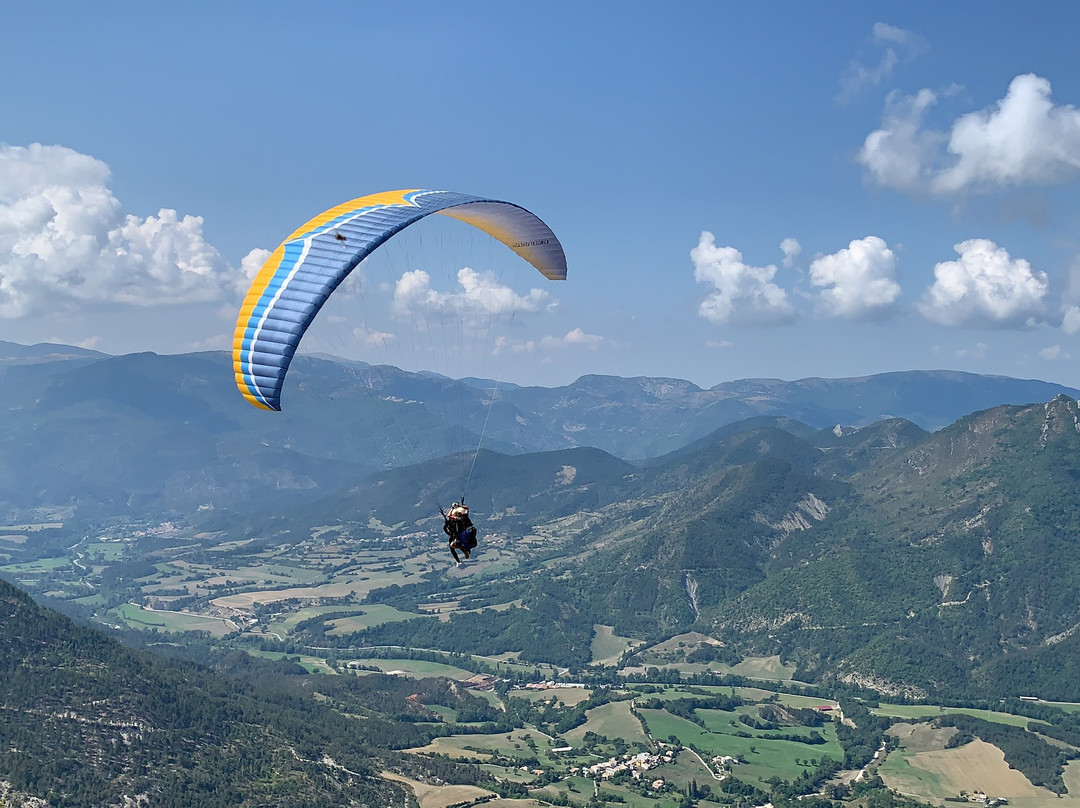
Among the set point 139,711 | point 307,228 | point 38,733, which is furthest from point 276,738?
point 307,228

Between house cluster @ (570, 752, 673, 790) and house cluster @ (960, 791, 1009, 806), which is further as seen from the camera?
house cluster @ (570, 752, 673, 790)

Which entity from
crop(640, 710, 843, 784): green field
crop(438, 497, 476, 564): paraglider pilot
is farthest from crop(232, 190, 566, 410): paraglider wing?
crop(640, 710, 843, 784): green field

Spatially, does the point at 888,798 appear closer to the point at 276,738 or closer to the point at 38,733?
the point at 276,738

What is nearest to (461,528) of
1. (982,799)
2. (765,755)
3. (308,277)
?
(308,277)

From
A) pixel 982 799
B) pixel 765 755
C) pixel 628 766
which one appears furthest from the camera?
pixel 765 755

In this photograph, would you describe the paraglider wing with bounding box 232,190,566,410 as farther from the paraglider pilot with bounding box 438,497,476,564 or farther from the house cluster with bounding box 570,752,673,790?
the house cluster with bounding box 570,752,673,790

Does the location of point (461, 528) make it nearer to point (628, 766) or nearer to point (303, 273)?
point (303, 273)
